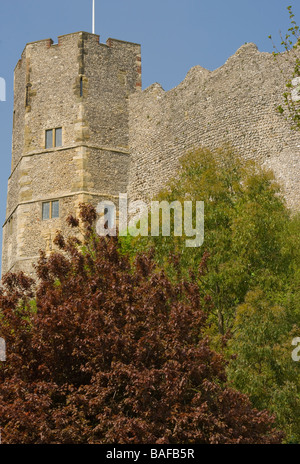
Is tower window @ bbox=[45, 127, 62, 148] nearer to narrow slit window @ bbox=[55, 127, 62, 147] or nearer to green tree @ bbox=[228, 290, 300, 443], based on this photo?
narrow slit window @ bbox=[55, 127, 62, 147]

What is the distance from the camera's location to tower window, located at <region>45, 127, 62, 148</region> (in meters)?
23.3

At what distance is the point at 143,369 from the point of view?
8969 millimetres

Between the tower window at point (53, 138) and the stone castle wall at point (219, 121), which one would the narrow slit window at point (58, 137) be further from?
the stone castle wall at point (219, 121)

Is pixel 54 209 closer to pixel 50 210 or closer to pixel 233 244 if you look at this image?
pixel 50 210

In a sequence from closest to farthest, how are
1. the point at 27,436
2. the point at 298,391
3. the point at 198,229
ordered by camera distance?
the point at 27,436, the point at 298,391, the point at 198,229

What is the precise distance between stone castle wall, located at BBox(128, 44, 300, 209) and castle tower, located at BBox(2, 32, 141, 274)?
718 millimetres

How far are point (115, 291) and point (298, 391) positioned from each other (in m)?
3.60

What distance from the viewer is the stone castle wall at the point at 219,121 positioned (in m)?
18.8

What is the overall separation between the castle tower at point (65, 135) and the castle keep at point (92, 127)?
3cm

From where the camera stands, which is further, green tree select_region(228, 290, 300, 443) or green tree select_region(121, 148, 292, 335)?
green tree select_region(121, 148, 292, 335)

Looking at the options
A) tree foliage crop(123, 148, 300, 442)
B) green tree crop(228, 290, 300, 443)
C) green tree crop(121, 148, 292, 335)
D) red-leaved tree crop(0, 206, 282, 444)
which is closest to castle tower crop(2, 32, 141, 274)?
tree foliage crop(123, 148, 300, 442)

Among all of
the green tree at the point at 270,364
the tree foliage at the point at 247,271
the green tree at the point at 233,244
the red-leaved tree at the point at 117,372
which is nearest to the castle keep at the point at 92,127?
the tree foliage at the point at 247,271
